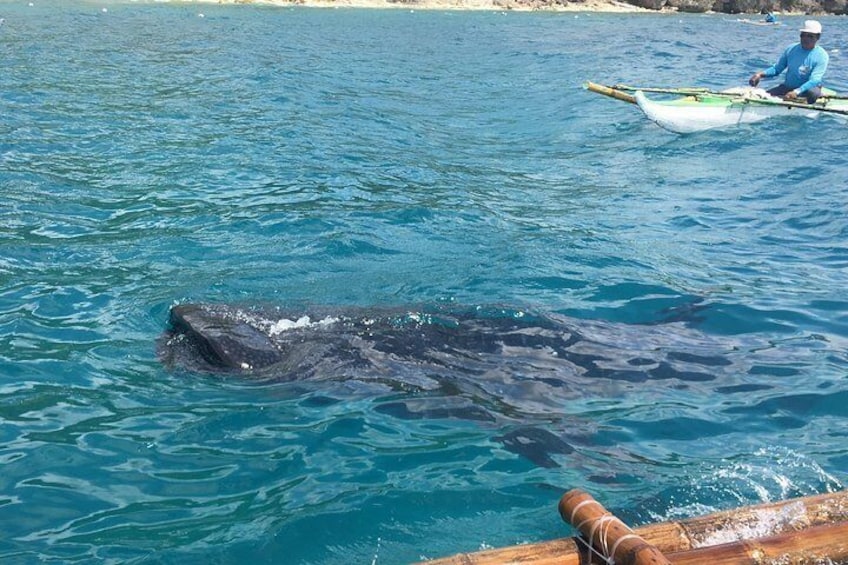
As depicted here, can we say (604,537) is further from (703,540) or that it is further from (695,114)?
(695,114)

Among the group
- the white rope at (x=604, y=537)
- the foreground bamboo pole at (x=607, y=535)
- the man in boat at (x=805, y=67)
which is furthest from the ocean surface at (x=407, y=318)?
the white rope at (x=604, y=537)

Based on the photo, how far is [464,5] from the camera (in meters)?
54.8

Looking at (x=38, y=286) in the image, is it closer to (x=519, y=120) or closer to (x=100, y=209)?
(x=100, y=209)

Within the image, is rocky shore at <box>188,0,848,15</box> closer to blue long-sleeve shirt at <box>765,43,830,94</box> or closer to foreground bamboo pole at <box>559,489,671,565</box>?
blue long-sleeve shirt at <box>765,43,830,94</box>

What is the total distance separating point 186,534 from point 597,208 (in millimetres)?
7602

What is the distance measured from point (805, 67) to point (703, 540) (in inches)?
571

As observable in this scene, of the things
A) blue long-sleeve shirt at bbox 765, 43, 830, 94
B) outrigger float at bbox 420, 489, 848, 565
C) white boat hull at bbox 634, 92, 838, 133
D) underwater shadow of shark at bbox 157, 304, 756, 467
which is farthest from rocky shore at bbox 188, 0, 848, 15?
outrigger float at bbox 420, 489, 848, 565

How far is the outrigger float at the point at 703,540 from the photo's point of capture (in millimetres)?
3307

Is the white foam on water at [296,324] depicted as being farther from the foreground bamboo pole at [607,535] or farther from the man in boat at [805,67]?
the man in boat at [805,67]

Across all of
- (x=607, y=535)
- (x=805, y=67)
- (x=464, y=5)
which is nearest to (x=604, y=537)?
(x=607, y=535)

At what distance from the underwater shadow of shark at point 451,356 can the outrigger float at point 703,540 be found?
1405 millimetres

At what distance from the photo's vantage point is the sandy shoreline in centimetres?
4902

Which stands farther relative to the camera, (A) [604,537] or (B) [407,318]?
(B) [407,318]

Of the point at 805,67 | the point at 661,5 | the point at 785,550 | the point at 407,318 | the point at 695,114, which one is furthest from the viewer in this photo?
the point at 661,5
